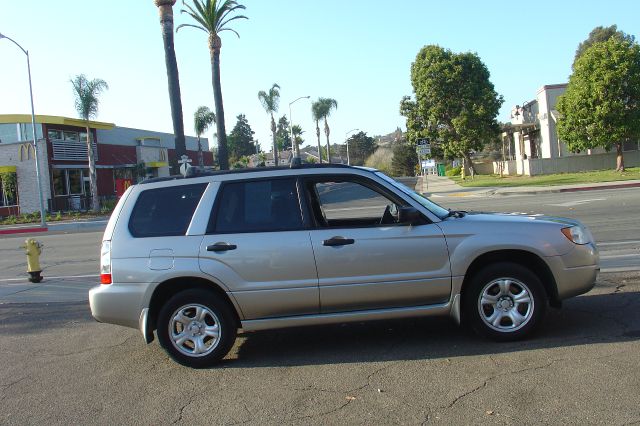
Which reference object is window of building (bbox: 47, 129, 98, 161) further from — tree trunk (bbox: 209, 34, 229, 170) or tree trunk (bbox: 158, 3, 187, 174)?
tree trunk (bbox: 158, 3, 187, 174)

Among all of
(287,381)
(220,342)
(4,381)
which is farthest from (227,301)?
(4,381)

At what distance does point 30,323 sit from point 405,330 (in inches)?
200

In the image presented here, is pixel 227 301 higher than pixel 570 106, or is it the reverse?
pixel 570 106

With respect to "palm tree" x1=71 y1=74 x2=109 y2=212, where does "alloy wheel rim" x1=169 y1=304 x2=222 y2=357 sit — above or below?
below

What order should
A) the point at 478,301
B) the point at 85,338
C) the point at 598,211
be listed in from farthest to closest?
the point at 598,211, the point at 85,338, the point at 478,301

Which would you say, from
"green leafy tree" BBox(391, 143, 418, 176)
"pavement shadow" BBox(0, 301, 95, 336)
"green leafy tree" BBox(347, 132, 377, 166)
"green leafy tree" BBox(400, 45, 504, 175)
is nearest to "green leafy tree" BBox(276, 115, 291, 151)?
"green leafy tree" BBox(347, 132, 377, 166)

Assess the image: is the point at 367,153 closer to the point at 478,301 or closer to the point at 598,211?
the point at 598,211

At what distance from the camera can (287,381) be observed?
15.8 feet

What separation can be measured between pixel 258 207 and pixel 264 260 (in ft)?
1.78

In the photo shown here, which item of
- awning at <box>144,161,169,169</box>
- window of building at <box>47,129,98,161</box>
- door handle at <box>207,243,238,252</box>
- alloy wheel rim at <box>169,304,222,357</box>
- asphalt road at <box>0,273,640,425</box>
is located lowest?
asphalt road at <box>0,273,640,425</box>

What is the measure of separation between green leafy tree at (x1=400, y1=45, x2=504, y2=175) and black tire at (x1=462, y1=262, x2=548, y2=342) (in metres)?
38.3

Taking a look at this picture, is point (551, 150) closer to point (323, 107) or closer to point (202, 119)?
point (202, 119)

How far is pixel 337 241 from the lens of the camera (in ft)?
16.8

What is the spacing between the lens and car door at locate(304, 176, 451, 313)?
511 cm
